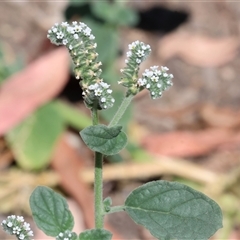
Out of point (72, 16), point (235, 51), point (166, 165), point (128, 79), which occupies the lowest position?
point (166, 165)

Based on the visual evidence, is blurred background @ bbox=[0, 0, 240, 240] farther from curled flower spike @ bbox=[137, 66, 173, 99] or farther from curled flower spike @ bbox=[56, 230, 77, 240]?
curled flower spike @ bbox=[137, 66, 173, 99]

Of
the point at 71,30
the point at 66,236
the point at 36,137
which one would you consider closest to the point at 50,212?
the point at 66,236

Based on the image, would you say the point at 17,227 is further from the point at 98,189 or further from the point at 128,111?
the point at 128,111

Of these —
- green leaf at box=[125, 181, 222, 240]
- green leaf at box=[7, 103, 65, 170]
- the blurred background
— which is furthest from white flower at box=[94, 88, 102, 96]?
green leaf at box=[7, 103, 65, 170]

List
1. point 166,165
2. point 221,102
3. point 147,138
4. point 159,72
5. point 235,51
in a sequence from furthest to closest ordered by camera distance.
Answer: point 235,51 → point 221,102 → point 147,138 → point 166,165 → point 159,72

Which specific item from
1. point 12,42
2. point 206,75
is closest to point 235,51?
point 206,75

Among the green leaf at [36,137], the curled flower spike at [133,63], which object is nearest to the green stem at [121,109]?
the curled flower spike at [133,63]

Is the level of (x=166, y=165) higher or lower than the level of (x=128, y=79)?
lower

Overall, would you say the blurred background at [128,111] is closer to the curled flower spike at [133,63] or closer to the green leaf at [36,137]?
the green leaf at [36,137]

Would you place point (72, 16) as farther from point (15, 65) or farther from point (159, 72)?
point (159, 72)
